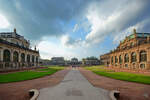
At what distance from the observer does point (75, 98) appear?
635 cm

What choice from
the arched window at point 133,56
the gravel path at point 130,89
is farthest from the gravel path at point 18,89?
the arched window at point 133,56

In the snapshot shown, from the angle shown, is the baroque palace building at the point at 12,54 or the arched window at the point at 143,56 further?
the arched window at the point at 143,56

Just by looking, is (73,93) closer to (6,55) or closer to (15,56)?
(6,55)

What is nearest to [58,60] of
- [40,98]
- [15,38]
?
[15,38]

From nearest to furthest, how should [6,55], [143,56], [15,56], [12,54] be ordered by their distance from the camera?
[6,55], [143,56], [12,54], [15,56]

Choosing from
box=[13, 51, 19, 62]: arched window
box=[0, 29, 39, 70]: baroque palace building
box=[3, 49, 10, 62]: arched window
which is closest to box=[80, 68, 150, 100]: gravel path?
box=[0, 29, 39, 70]: baroque palace building

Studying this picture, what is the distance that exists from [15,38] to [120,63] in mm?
68266

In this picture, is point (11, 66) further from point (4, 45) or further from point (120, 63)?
point (120, 63)

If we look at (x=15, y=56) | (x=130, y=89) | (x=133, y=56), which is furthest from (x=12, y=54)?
(x=133, y=56)

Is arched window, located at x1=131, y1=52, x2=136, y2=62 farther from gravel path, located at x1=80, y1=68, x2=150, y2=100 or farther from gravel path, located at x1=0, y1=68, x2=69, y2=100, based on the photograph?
gravel path, located at x1=0, y1=68, x2=69, y2=100

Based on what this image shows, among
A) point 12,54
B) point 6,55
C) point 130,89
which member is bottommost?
point 130,89

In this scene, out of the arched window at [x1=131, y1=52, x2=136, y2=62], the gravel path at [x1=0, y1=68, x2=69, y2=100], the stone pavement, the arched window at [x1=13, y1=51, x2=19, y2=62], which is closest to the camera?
the stone pavement

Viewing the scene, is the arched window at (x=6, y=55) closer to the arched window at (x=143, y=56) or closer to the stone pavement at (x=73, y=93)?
the stone pavement at (x=73, y=93)

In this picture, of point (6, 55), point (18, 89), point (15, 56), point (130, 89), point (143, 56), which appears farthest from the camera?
point (15, 56)
